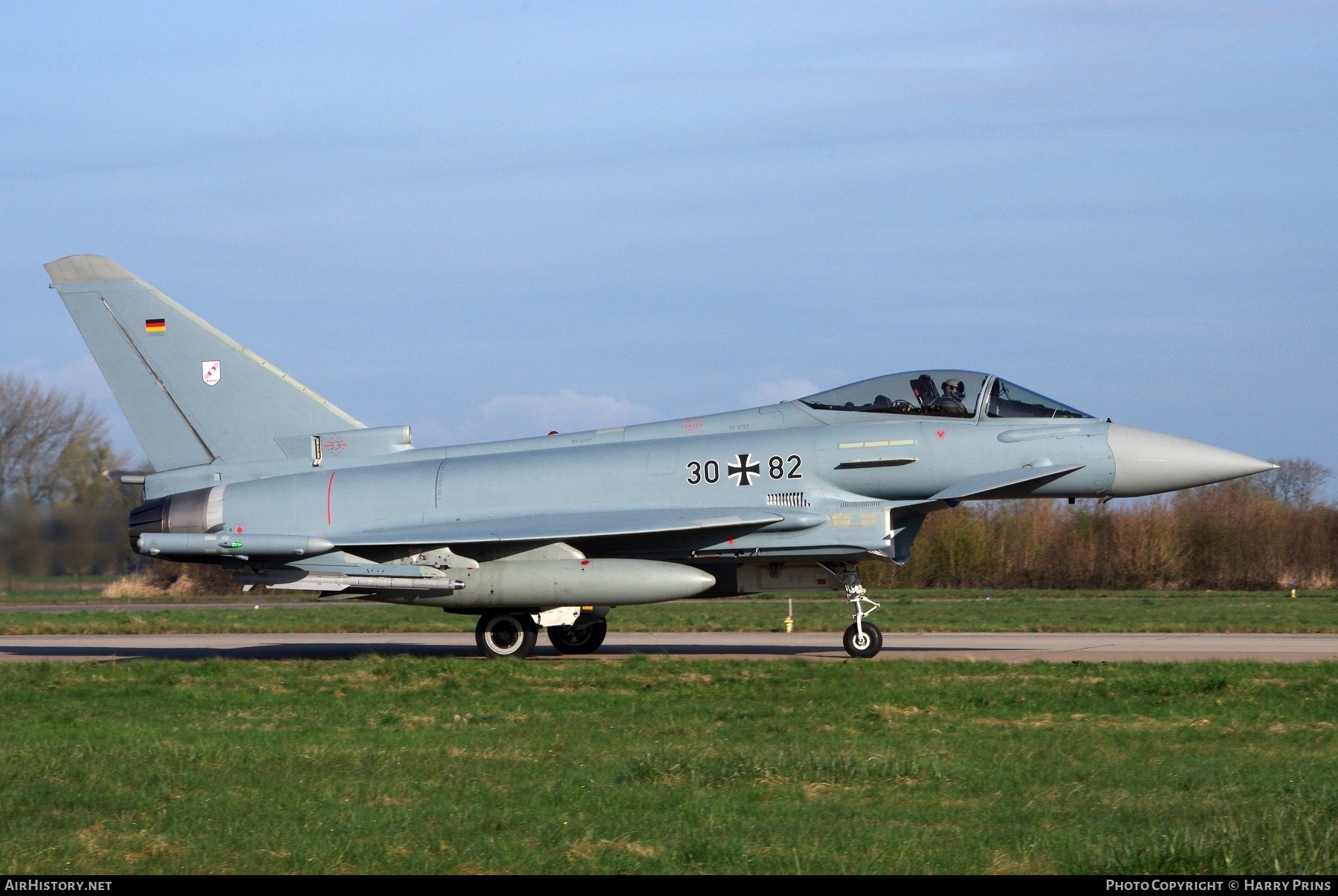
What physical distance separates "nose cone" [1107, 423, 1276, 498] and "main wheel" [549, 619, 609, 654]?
7.40 m

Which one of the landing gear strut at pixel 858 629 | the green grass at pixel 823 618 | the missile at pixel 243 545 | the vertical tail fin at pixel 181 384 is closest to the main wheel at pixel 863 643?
the landing gear strut at pixel 858 629

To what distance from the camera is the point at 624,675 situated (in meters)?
14.2

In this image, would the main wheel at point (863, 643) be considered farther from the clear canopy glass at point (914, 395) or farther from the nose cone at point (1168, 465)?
the nose cone at point (1168, 465)

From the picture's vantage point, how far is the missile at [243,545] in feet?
52.4

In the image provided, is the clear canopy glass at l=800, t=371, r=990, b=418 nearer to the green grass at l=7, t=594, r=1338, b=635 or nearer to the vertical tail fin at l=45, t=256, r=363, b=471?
the vertical tail fin at l=45, t=256, r=363, b=471

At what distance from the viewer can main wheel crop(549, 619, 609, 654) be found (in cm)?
1795

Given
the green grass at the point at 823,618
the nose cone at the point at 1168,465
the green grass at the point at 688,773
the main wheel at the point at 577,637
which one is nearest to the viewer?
the green grass at the point at 688,773

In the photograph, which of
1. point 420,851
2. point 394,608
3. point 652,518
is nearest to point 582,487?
point 652,518

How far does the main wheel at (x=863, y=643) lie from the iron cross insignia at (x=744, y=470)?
93.9 inches

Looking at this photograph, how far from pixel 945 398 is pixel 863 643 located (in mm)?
3311

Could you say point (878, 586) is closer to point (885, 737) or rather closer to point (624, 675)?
point (624, 675)

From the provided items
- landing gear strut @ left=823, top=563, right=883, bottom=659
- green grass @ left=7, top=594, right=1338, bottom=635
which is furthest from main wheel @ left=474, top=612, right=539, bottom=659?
green grass @ left=7, top=594, right=1338, bottom=635

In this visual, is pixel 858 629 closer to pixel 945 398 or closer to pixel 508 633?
pixel 945 398

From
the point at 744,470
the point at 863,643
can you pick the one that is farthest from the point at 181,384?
the point at 863,643
